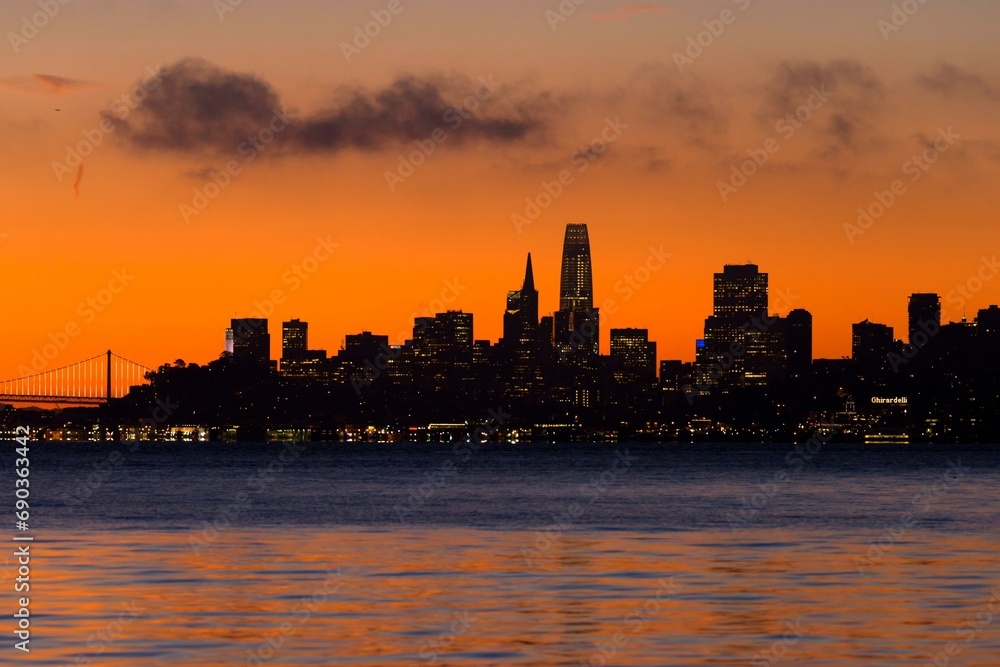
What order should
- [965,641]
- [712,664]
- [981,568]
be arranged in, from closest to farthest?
1. [712,664]
2. [965,641]
3. [981,568]

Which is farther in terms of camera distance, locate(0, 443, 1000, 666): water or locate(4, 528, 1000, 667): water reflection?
locate(0, 443, 1000, 666): water

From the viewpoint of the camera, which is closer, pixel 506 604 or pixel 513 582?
pixel 506 604

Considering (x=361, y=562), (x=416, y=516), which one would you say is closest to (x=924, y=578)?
(x=361, y=562)

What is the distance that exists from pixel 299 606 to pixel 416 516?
34963 millimetres

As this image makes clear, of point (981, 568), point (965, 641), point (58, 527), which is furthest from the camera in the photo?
point (58, 527)

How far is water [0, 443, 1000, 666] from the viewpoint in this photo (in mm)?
28516

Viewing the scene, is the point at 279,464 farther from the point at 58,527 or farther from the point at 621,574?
the point at 621,574

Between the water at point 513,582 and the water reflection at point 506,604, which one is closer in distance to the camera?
the water reflection at point 506,604

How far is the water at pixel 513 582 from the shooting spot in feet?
93.6

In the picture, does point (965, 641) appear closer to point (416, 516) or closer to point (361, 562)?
point (361, 562)

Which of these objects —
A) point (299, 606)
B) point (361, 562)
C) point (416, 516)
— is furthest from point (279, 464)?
point (299, 606)

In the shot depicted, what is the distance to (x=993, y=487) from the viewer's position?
4222 inches

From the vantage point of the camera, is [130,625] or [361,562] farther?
[361,562]

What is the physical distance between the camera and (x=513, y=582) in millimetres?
38969
